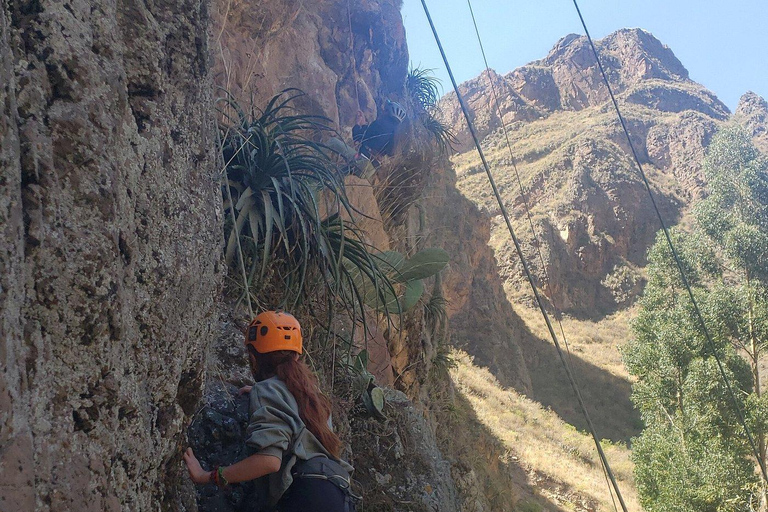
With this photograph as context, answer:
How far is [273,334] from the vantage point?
2326mm

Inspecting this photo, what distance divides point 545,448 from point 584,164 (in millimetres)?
31499

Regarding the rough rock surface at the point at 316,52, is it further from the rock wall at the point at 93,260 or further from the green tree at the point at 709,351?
A: the green tree at the point at 709,351

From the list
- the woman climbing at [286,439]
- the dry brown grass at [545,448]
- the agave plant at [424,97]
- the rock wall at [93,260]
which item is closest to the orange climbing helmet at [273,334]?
the woman climbing at [286,439]

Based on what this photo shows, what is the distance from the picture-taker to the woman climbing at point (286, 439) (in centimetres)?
202

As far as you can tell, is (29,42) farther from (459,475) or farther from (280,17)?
(459,475)

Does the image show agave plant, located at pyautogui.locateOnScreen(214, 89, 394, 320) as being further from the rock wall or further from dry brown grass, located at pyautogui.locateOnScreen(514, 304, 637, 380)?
dry brown grass, located at pyautogui.locateOnScreen(514, 304, 637, 380)

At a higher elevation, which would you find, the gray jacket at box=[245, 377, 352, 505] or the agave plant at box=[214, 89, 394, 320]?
the agave plant at box=[214, 89, 394, 320]

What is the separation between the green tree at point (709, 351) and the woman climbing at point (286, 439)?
1297 centimetres

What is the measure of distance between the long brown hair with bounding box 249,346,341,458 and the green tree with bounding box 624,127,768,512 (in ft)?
42.5

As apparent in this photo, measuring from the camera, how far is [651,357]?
1622cm

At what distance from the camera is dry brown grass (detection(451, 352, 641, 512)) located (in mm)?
16328

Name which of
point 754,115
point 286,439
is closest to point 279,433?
point 286,439

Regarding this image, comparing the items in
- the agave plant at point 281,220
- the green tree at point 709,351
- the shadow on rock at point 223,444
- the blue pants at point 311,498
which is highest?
the agave plant at point 281,220

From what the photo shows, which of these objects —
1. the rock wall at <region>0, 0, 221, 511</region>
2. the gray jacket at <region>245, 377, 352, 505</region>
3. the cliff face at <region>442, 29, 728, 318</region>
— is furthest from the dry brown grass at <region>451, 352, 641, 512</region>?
the rock wall at <region>0, 0, 221, 511</region>
